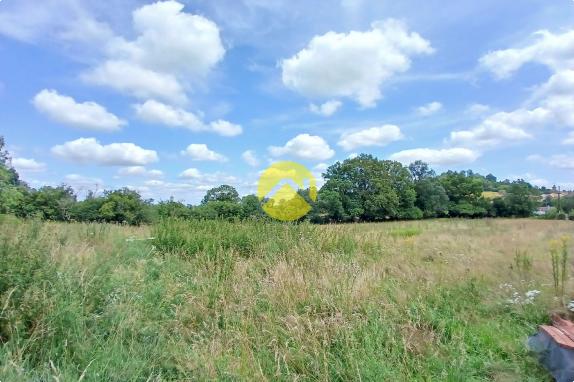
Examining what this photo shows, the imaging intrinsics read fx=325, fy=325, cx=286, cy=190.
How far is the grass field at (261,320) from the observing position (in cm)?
241

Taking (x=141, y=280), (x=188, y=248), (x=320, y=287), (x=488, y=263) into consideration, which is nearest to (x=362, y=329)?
(x=320, y=287)

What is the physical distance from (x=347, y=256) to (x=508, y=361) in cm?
298

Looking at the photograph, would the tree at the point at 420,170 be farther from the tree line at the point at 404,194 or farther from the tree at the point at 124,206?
the tree at the point at 124,206

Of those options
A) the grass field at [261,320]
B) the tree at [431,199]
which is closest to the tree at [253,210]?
the grass field at [261,320]

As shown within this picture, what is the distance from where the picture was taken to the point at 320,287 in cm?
377

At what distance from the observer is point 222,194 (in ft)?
94.6

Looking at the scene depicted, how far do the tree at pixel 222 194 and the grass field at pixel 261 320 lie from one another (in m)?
23.8

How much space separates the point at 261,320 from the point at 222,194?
26088 millimetres

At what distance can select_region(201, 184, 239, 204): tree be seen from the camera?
2861cm

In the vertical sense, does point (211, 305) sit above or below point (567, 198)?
below

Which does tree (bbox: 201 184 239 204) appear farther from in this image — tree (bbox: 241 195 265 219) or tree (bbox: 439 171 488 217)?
tree (bbox: 439 171 488 217)

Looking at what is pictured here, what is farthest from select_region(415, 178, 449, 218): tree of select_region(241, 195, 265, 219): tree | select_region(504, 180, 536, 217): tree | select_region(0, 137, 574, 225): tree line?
select_region(241, 195, 265, 219): tree

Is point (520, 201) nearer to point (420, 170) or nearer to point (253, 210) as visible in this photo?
point (420, 170)

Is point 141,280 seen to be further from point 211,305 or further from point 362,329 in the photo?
point 362,329
